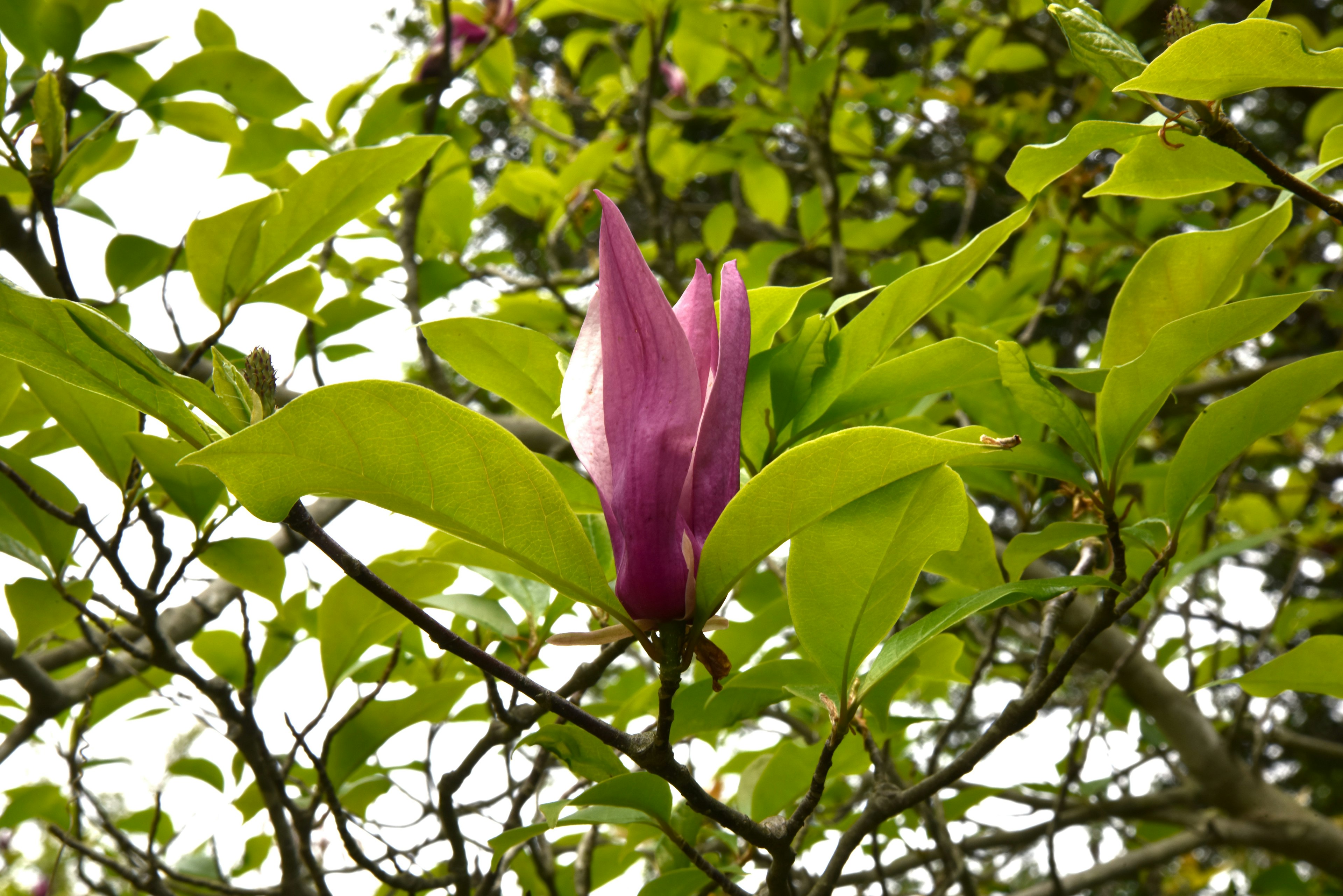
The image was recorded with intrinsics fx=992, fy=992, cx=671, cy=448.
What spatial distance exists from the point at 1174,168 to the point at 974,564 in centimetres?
32

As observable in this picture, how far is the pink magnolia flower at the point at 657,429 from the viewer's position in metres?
0.50

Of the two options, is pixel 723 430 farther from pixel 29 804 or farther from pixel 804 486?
pixel 29 804

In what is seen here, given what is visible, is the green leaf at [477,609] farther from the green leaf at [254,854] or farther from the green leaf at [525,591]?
the green leaf at [254,854]

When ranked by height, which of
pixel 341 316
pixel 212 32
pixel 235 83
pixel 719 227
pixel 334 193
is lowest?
pixel 334 193

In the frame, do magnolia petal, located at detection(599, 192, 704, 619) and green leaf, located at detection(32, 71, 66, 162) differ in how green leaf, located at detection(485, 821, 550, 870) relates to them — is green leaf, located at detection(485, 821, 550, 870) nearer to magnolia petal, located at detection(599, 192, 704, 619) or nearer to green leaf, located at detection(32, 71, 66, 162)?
magnolia petal, located at detection(599, 192, 704, 619)

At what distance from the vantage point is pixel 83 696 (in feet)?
3.59

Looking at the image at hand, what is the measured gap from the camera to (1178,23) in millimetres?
631

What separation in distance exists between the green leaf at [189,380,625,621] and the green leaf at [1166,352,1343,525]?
0.42 metres

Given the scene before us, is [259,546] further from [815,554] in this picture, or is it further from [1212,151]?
[1212,151]

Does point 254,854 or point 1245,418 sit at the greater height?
point 254,854

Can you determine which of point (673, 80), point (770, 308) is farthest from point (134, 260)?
point (673, 80)

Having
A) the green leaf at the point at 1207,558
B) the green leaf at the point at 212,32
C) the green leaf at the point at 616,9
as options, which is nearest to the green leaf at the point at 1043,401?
the green leaf at the point at 1207,558

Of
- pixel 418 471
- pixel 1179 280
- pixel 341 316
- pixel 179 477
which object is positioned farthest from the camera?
pixel 341 316

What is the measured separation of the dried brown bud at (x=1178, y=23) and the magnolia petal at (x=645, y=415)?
15.5 inches
